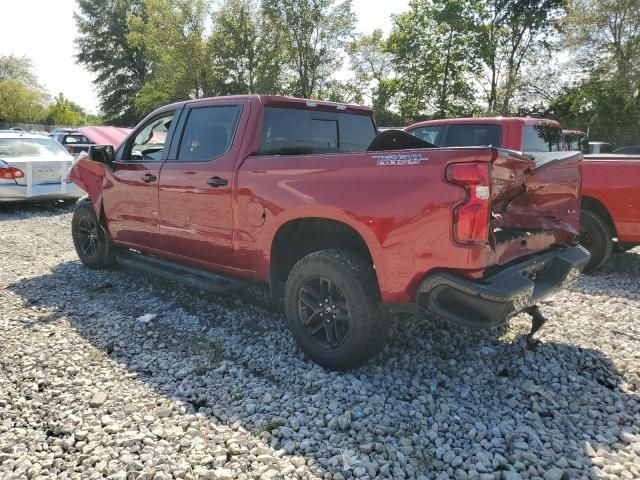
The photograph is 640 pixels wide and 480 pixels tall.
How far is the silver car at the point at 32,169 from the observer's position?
923 centimetres

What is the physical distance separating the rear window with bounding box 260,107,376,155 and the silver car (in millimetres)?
6573

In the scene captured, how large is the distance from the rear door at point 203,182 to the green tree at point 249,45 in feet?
92.2

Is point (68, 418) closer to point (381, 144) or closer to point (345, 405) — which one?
point (345, 405)

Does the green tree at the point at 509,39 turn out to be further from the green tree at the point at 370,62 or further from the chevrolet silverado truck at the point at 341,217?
the chevrolet silverado truck at the point at 341,217

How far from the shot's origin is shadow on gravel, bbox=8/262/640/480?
8.27 feet

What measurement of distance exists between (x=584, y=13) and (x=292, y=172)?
22.5m

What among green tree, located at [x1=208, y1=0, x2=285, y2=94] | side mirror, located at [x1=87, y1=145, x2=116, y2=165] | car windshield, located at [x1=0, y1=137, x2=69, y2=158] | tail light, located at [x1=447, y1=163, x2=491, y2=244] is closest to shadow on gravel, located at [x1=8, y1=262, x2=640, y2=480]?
tail light, located at [x1=447, y1=163, x2=491, y2=244]

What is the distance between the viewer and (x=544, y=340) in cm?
388

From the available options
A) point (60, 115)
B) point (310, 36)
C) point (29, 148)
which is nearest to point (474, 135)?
point (29, 148)

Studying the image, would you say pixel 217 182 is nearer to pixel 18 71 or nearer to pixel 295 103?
pixel 295 103

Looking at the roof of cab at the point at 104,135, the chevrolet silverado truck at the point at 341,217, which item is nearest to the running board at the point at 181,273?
the chevrolet silverado truck at the point at 341,217

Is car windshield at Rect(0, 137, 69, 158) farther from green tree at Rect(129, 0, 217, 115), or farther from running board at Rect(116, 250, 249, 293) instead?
green tree at Rect(129, 0, 217, 115)

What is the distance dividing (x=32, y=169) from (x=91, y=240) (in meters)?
4.70

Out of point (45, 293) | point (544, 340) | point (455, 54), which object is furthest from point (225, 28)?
point (544, 340)
